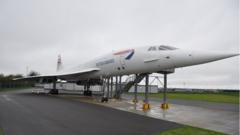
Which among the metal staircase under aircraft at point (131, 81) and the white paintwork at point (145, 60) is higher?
the white paintwork at point (145, 60)

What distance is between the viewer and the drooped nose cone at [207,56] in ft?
34.5

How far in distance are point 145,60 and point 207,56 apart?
370 cm

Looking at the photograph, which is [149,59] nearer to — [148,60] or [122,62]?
[148,60]

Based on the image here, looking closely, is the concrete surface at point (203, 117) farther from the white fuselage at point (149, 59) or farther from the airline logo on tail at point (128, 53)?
the airline logo on tail at point (128, 53)

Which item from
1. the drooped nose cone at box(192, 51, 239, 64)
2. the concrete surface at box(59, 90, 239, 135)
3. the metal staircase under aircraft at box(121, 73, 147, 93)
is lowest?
the concrete surface at box(59, 90, 239, 135)

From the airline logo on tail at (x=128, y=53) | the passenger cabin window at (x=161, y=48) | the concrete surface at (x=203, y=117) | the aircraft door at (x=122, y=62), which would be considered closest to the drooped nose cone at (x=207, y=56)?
the passenger cabin window at (x=161, y=48)

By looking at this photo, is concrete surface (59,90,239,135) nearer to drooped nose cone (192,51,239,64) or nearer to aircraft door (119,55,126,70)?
drooped nose cone (192,51,239,64)

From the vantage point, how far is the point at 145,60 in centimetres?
1363

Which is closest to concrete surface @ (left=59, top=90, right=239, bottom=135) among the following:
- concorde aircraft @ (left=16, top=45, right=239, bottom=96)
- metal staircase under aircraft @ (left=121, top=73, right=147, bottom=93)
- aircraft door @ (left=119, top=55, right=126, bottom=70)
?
concorde aircraft @ (left=16, top=45, right=239, bottom=96)

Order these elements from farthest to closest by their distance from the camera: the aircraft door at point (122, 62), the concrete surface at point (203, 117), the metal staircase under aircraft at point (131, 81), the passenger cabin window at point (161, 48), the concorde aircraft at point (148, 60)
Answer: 1. the metal staircase under aircraft at point (131, 81)
2. the aircraft door at point (122, 62)
3. the passenger cabin window at point (161, 48)
4. the concorde aircraft at point (148, 60)
5. the concrete surface at point (203, 117)

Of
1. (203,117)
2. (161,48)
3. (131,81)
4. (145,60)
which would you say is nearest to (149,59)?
(145,60)

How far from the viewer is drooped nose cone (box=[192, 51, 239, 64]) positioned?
10523 millimetres

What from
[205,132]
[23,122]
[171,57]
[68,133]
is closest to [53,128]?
[68,133]

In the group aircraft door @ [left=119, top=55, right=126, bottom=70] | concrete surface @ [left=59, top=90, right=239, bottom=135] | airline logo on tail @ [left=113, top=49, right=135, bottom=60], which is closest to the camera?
concrete surface @ [left=59, top=90, right=239, bottom=135]
